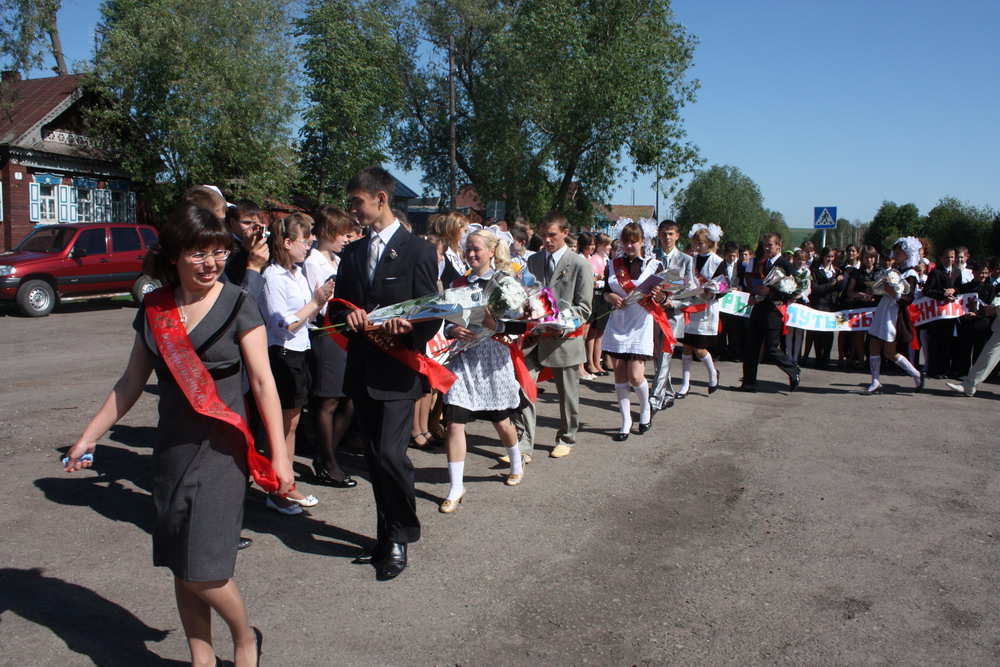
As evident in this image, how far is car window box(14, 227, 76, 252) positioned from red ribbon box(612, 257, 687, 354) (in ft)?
47.7

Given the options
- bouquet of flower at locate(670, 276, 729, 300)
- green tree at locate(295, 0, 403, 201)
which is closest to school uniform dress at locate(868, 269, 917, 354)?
bouquet of flower at locate(670, 276, 729, 300)

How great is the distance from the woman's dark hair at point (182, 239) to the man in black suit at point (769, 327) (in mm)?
8226

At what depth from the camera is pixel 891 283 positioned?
9953mm

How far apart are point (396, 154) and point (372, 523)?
37311 millimetres

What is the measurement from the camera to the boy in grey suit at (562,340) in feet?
21.6

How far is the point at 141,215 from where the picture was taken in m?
28.8

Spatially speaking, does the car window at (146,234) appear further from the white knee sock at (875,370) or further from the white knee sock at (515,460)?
the white knee sock at (875,370)

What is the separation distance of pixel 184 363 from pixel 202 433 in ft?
0.93

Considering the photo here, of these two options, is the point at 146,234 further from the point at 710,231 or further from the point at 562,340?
the point at 562,340

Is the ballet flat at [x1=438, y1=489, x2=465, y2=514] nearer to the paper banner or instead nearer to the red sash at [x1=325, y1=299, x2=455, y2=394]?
the red sash at [x1=325, y1=299, x2=455, y2=394]

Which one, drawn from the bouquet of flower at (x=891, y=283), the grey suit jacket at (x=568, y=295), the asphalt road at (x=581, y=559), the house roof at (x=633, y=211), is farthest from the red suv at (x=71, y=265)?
the house roof at (x=633, y=211)

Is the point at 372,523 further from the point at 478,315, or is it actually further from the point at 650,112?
the point at 650,112

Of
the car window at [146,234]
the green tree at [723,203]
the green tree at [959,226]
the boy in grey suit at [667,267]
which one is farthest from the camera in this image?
the green tree at [723,203]

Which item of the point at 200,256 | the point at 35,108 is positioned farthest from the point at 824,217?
the point at 35,108
